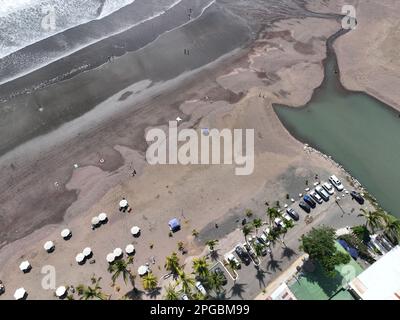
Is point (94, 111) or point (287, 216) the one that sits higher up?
point (94, 111)

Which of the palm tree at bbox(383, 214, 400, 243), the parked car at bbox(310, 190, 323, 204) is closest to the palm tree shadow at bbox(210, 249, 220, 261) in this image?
the parked car at bbox(310, 190, 323, 204)

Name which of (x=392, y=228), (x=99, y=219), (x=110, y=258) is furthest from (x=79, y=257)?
(x=392, y=228)

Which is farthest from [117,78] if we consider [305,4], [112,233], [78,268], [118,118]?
[305,4]

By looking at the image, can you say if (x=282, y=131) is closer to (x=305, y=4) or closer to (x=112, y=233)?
(x=112, y=233)

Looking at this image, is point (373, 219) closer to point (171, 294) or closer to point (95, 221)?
point (171, 294)

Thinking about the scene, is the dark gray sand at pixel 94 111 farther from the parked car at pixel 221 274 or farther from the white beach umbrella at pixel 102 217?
the parked car at pixel 221 274

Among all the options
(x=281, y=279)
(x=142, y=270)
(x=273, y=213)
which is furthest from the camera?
(x=273, y=213)
